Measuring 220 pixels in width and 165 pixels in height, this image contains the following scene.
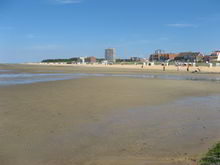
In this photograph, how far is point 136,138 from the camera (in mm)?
5391

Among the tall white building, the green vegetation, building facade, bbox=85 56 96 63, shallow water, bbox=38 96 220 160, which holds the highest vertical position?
the tall white building

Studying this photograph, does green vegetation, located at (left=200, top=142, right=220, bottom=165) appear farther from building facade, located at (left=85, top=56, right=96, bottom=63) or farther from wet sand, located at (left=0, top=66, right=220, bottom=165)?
building facade, located at (left=85, top=56, right=96, bottom=63)

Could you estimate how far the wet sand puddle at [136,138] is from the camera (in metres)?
4.38

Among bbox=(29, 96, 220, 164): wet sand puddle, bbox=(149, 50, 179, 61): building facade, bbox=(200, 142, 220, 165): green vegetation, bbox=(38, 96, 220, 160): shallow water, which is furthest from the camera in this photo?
bbox=(149, 50, 179, 61): building facade

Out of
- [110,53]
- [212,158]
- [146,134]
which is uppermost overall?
[110,53]

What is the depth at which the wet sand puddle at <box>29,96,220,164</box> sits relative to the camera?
4.38 meters

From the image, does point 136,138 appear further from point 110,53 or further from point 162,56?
point 110,53

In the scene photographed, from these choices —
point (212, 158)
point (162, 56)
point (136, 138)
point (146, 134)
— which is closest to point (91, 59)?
point (162, 56)

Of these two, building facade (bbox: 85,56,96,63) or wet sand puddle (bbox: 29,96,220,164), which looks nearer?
wet sand puddle (bbox: 29,96,220,164)

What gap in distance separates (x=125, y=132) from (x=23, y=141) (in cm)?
233

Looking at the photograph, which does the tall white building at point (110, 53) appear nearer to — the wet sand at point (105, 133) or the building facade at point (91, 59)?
the building facade at point (91, 59)

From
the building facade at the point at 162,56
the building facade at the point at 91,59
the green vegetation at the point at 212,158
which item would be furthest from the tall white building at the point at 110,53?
the green vegetation at the point at 212,158

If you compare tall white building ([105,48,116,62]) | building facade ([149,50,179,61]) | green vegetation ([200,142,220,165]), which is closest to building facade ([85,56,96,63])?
tall white building ([105,48,116,62])

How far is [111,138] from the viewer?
17.6ft
